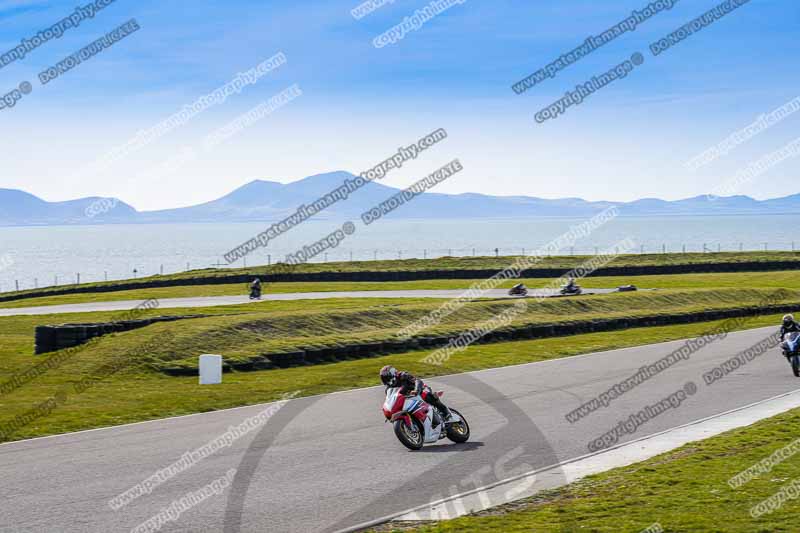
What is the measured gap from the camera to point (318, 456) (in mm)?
13383

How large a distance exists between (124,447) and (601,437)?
25.1ft

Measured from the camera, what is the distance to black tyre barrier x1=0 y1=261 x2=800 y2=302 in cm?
6066

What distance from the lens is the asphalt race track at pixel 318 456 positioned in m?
10.3

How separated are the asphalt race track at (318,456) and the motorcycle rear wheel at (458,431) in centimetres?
18

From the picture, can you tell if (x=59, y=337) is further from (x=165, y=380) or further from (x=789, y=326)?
(x=789, y=326)

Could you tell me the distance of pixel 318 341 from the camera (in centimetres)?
2794

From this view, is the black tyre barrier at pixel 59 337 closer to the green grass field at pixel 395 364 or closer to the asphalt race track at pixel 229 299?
the green grass field at pixel 395 364

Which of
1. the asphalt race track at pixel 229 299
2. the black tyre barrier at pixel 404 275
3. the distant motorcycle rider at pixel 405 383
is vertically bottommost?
the distant motorcycle rider at pixel 405 383

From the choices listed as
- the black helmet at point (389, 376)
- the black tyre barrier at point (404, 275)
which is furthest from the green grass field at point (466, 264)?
the black helmet at point (389, 376)

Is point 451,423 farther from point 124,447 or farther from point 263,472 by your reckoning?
point 124,447

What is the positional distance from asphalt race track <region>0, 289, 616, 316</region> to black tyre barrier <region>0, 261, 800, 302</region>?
9687 mm

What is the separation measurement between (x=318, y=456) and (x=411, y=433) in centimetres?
152

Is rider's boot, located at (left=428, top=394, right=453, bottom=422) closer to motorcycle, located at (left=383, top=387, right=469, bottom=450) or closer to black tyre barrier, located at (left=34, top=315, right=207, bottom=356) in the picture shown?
motorcycle, located at (left=383, top=387, right=469, bottom=450)

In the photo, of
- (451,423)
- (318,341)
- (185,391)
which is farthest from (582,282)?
(451,423)
